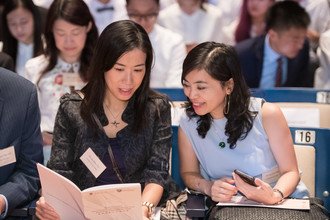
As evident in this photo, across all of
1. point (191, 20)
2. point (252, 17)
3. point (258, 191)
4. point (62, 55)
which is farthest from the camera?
point (191, 20)

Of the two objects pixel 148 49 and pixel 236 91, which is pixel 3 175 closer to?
pixel 148 49

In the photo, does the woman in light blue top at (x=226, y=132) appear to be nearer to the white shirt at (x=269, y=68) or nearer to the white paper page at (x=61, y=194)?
the white paper page at (x=61, y=194)

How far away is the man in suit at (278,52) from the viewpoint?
5359 mm

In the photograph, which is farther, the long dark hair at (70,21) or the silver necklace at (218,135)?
the long dark hair at (70,21)

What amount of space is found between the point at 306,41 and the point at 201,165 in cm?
248

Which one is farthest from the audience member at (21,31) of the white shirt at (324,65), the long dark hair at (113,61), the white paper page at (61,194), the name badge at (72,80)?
the white paper page at (61,194)

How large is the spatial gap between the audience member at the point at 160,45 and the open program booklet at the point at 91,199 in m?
2.48

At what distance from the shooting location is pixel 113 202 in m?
2.83

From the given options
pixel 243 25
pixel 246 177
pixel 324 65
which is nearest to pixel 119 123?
pixel 246 177

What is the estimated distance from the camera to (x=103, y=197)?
282 centimetres

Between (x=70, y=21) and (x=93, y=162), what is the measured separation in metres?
1.38

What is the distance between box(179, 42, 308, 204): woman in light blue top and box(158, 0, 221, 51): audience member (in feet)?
10.6

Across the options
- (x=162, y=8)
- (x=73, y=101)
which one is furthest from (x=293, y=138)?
(x=162, y=8)

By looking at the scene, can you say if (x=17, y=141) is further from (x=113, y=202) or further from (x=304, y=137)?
(x=304, y=137)
